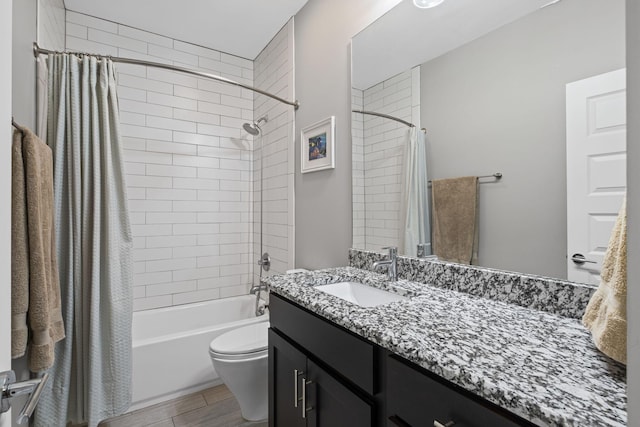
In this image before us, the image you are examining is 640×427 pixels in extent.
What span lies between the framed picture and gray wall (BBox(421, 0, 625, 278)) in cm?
74

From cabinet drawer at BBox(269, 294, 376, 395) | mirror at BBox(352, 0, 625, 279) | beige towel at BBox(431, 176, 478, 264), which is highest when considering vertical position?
mirror at BBox(352, 0, 625, 279)

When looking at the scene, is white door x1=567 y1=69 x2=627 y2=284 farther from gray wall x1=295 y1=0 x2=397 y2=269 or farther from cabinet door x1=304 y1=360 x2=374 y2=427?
gray wall x1=295 y1=0 x2=397 y2=269

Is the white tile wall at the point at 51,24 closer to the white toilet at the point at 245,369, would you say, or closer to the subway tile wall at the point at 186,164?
the subway tile wall at the point at 186,164

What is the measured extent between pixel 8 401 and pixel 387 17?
1.82 m

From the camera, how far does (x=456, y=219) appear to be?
1.22m

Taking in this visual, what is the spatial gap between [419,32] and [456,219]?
84 cm

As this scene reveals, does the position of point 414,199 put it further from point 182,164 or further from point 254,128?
point 182,164

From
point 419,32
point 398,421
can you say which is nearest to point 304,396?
point 398,421

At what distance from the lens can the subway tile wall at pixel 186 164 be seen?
2.45 metres

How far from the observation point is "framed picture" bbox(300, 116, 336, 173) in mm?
1879

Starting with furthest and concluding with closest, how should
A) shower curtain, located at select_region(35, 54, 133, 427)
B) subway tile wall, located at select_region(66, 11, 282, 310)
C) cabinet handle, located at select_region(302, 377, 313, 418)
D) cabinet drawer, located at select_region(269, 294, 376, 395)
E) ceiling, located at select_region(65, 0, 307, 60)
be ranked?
subway tile wall, located at select_region(66, 11, 282, 310), ceiling, located at select_region(65, 0, 307, 60), shower curtain, located at select_region(35, 54, 133, 427), cabinet handle, located at select_region(302, 377, 313, 418), cabinet drawer, located at select_region(269, 294, 376, 395)

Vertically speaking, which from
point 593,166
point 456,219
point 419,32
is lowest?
point 456,219

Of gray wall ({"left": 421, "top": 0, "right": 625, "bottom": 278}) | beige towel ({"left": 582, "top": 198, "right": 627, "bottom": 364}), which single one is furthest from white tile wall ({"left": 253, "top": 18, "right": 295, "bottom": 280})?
beige towel ({"left": 582, "top": 198, "right": 627, "bottom": 364})

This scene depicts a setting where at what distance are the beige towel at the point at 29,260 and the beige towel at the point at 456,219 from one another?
1544 mm
